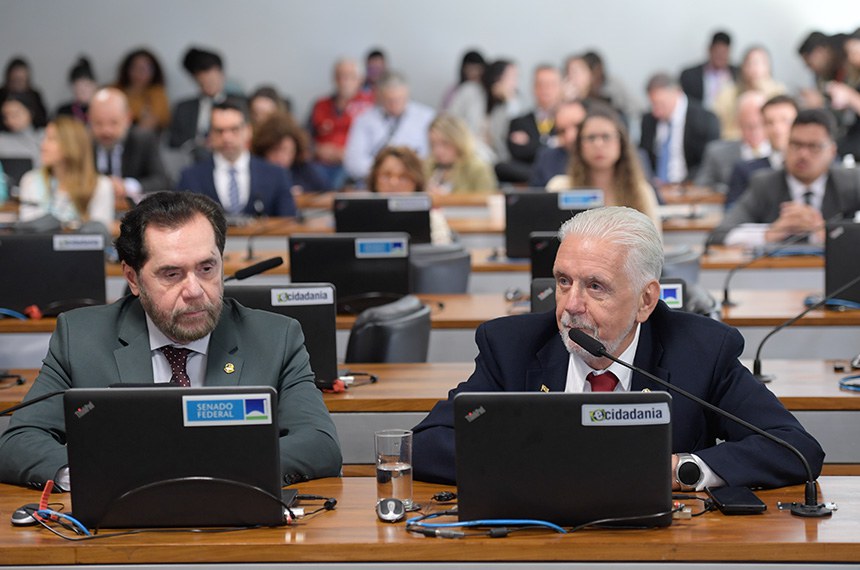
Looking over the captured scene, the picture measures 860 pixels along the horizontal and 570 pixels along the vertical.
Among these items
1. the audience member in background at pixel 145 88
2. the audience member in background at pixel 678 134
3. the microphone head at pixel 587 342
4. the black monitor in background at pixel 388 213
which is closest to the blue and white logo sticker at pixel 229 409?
the microphone head at pixel 587 342

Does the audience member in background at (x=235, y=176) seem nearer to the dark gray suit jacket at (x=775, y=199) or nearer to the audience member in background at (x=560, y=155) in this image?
the audience member in background at (x=560, y=155)

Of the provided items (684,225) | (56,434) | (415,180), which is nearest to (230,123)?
(415,180)

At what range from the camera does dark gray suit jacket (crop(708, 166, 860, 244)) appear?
6137mm

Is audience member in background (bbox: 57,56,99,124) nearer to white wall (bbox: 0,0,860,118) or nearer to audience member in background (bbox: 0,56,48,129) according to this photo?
audience member in background (bbox: 0,56,48,129)

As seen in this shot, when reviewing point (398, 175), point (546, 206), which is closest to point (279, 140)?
point (398, 175)

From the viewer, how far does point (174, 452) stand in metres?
2.20

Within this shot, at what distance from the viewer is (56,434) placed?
2727 millimetres

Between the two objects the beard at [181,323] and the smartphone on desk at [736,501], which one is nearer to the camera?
the smartphone on desk at [736,501]

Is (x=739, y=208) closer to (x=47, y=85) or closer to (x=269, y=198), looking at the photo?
(x=269, y=198)

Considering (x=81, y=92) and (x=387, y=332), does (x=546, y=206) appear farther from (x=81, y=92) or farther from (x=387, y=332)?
(x=81, y=92)

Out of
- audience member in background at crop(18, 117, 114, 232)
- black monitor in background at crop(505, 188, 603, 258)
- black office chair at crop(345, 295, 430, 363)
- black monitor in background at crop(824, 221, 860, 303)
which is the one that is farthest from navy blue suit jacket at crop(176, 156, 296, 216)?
black monitor in background at crop(824, 221, 860, 303)

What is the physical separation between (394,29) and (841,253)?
8.90m

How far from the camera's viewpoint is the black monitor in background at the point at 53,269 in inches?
173

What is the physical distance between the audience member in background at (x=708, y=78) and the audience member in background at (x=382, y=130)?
288 cm
